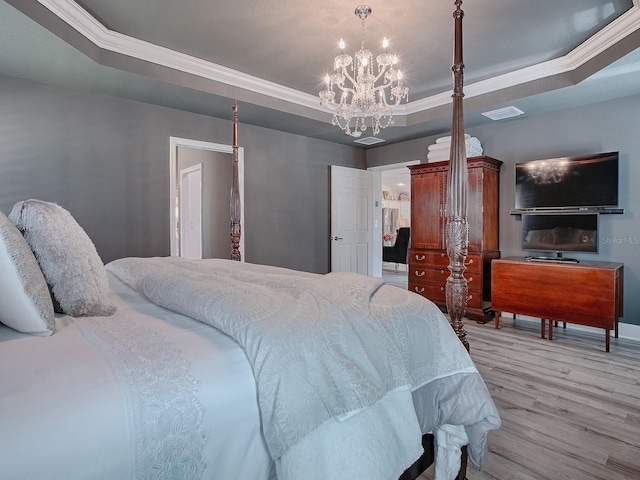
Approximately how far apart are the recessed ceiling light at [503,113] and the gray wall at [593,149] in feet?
0.81

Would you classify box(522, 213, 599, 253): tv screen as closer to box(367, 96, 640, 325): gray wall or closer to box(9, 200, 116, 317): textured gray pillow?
box(367, 96, 640, 325): gray wall

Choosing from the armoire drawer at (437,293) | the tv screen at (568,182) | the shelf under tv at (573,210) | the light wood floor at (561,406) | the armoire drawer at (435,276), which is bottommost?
the light wood floor at (561,406)

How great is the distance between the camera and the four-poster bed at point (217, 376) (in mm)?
700

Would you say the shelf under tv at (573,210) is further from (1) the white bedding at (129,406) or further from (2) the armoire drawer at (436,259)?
(1) the white bedding at (129,406)

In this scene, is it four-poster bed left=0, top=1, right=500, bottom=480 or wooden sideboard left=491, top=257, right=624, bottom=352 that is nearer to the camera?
four-poster bed left=0, top=1, right=500, bottom=480

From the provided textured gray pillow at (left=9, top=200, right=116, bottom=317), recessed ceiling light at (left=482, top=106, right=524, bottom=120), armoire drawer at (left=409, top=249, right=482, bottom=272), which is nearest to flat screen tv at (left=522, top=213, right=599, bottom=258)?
armoire drawer at (left=409, top=249, right=482, bottom=272)

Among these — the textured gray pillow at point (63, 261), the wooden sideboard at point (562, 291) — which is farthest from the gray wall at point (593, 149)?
the textured gray pillow at point (63, 261)

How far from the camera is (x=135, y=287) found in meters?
1.70

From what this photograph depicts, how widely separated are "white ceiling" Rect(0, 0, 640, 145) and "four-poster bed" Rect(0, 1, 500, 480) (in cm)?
196

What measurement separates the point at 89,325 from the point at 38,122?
2.97 meters

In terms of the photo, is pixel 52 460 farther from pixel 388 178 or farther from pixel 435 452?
pixel 388 178

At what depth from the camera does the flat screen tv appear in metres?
3.56

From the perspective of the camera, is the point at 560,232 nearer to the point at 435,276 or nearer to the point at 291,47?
the point at 435,276

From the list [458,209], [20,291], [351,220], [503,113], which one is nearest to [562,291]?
[503,113]
